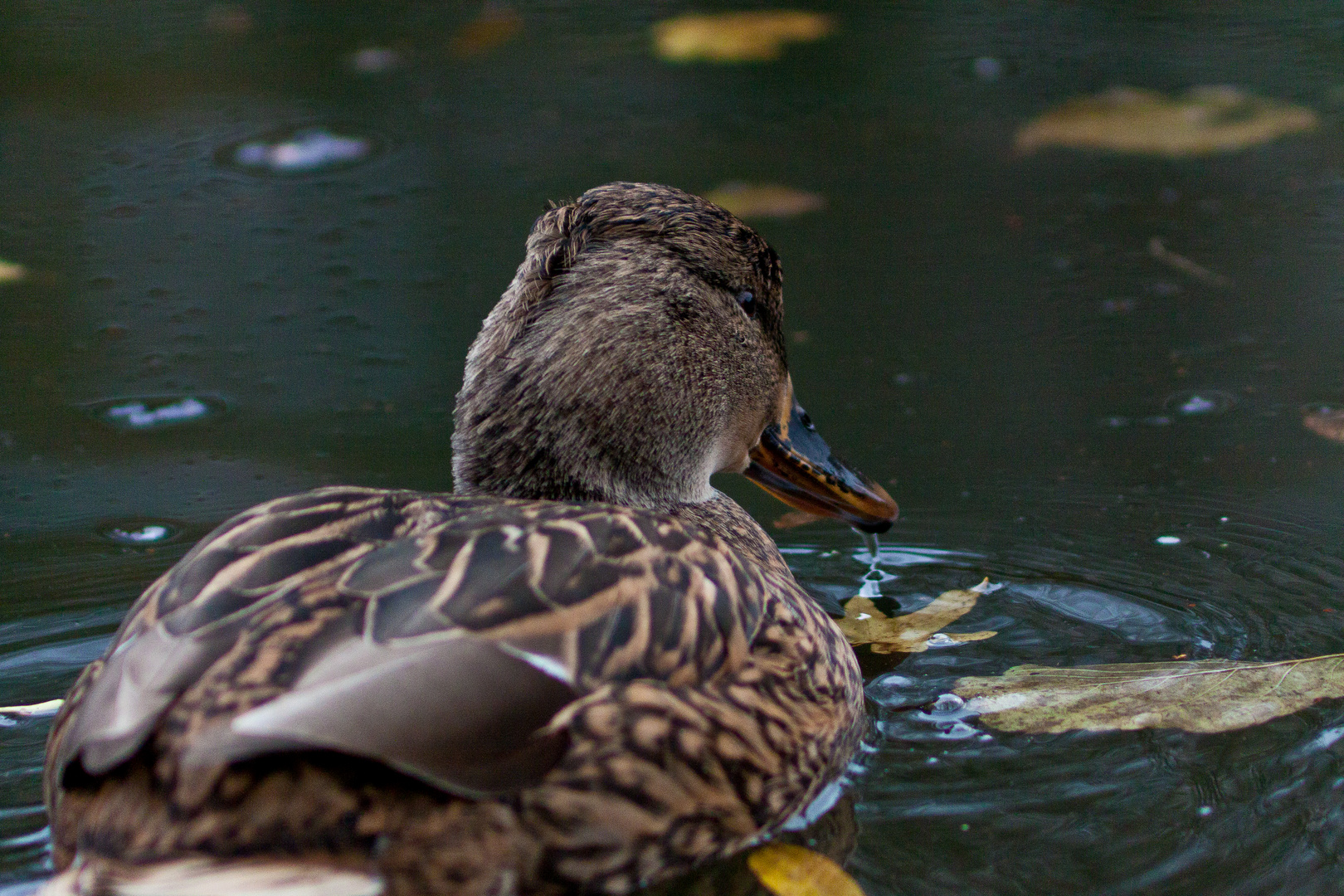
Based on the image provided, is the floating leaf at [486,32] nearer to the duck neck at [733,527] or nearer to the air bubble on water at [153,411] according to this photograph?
the air bubble on water at [153,411]

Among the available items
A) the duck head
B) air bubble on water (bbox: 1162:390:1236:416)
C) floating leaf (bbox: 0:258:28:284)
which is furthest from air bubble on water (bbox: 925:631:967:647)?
floating leaf (bbox: 0:258:28:284)

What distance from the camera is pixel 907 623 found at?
3809 mm

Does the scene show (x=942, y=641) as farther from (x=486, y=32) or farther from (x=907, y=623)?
(x=486, y=32)

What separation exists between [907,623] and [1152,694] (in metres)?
0.71

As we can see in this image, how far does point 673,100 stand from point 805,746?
498 cm

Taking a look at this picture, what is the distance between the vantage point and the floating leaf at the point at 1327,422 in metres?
4.59

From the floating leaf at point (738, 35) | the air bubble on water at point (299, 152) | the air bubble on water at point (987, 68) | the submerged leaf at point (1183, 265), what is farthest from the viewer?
the floating leaf at point (738, 35)

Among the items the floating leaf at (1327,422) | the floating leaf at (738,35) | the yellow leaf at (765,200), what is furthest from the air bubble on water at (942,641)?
the floating leaf at (738,35)

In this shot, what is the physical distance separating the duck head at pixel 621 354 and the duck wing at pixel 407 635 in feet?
1.66

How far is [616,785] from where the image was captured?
8.01 ft

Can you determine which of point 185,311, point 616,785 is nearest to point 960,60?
point 185,311

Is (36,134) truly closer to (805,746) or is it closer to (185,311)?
(185,311)

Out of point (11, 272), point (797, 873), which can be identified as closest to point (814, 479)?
point (797, 873)

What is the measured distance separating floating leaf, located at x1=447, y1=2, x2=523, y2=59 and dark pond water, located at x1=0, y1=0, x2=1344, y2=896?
0.04m
